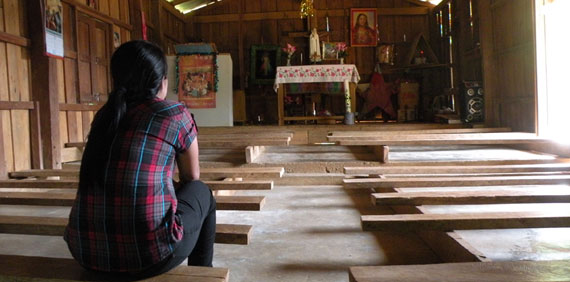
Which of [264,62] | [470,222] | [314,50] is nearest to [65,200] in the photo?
[470,222]

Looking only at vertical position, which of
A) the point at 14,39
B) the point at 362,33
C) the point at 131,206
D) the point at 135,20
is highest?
the point at 362,33

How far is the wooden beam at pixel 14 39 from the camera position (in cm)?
443

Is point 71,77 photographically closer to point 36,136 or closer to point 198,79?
point 36,136

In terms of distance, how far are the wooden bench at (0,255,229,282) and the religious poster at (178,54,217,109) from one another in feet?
19.0

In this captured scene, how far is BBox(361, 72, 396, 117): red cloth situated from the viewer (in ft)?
30.7

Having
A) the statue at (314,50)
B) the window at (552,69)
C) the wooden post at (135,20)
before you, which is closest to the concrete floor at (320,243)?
the window at (552,69)

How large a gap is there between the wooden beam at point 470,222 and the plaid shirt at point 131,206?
3.27 ft

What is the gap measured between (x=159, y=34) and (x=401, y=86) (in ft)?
15.9

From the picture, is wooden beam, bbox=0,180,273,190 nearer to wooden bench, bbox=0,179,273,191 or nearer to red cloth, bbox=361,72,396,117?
wooden bench, bbox=0,179,273,191

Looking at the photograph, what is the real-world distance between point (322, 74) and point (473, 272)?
598cm

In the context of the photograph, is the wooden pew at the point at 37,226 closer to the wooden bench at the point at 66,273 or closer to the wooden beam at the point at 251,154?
the wooden bench at the point at 66,273

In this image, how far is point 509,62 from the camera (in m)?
5.94

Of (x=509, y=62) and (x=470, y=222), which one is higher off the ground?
(x=509, y=62)

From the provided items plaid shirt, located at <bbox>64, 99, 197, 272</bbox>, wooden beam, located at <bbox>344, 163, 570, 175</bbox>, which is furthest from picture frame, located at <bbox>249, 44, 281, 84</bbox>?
plaid shirt, located at <bbox>64, 99, 197, 272</bbox>
